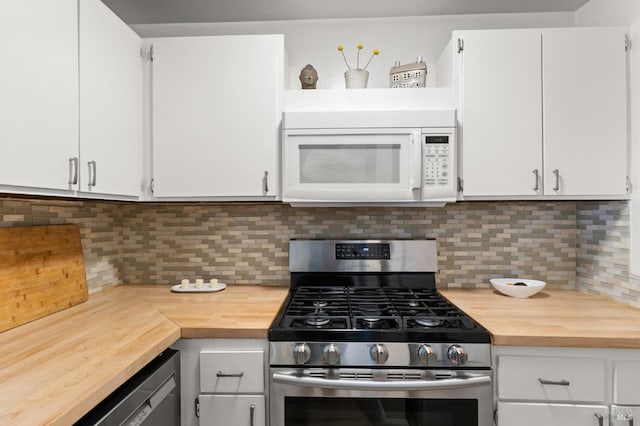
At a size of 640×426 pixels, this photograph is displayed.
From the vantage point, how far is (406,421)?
138 centimetres

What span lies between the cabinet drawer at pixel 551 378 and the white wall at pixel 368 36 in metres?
1.42

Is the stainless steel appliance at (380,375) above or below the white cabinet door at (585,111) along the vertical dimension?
below

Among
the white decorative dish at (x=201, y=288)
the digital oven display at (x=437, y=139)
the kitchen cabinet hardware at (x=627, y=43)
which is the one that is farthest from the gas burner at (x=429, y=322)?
the kitchen cabinet hardware at (x=627, y=43)

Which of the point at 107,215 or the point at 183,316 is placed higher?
Result: the point at 107,215

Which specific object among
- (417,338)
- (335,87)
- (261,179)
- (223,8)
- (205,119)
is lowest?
(417,338)

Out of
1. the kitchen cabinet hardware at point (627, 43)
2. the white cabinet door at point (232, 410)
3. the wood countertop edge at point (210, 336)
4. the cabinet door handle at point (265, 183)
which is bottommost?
the white cabinet door at point (232, 410)

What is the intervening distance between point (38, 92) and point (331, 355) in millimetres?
1237

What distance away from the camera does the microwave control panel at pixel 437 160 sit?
5.83 feet

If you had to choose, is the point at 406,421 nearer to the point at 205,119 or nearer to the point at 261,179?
the point at 261,179

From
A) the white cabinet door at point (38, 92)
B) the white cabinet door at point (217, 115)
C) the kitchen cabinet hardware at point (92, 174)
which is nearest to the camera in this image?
the white cabinet door at point (38, 92)

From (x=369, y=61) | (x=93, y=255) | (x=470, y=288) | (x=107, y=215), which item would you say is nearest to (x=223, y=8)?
(x=369, y=61)

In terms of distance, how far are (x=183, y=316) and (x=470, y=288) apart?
4.76 feet

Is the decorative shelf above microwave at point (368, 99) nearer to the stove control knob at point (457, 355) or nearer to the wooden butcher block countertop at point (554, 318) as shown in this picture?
the wooden butcher block countertop at point (554, 318)

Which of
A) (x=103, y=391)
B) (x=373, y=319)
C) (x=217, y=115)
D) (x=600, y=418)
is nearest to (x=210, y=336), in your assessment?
(x=103, y=391)
